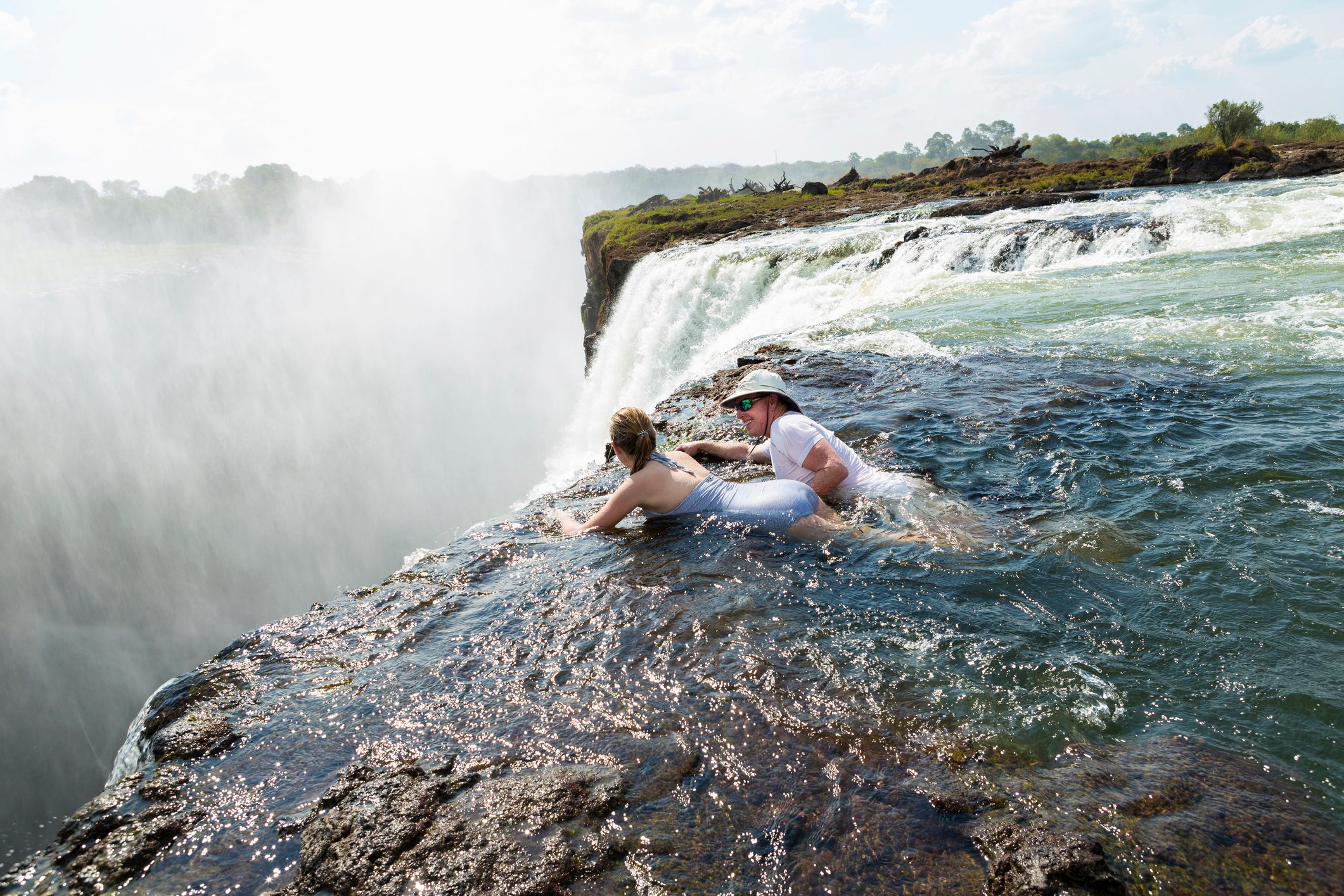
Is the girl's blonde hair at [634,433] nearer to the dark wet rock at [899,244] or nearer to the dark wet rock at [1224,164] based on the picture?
the dark wet rock at [899,244]

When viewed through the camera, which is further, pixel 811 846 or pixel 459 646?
pixel 459 646

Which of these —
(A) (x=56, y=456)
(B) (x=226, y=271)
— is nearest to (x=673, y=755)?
(A) (x=56, y=456)

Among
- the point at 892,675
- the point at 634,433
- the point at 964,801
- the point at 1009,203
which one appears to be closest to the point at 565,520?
the point at 634,433

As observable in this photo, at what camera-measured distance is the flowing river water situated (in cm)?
258

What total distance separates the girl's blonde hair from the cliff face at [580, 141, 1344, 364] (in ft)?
67.8

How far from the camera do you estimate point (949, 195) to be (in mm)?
29953

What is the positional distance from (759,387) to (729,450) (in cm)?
144

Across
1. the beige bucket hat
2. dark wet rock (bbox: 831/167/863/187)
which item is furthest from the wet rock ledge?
dark wet rock (bbox: 831/167/863/187)

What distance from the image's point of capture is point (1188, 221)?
643 inches

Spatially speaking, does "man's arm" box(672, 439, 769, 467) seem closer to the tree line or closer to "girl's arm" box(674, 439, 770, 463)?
"girl's arm" box(674, 439, 770, 463)

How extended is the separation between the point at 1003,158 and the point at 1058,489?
37578mm

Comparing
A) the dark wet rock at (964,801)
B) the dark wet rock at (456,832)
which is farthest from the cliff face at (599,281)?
the dark wet rock at (964,801)

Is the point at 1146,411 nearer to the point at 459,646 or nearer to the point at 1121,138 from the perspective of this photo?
the point at 459,646

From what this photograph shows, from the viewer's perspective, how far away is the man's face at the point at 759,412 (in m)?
5.78
